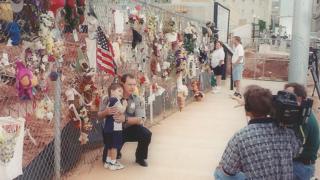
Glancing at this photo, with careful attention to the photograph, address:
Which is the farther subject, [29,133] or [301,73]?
[301,73]

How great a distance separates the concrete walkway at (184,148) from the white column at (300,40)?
1684 mm

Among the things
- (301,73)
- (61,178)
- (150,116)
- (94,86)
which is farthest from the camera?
(150,116)

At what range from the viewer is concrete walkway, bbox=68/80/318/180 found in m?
6.19

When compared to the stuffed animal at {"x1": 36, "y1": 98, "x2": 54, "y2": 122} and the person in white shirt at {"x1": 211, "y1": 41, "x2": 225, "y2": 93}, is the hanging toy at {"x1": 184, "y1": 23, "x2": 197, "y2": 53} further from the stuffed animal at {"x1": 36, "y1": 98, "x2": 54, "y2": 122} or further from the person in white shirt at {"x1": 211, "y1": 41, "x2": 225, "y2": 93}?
→ the stuffed animal at {"x1": 36, "y1": 98, "x2": 54, "y2": 122}

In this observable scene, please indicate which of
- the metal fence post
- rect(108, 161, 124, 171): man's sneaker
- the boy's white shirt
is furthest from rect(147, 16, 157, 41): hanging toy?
the metal fence post

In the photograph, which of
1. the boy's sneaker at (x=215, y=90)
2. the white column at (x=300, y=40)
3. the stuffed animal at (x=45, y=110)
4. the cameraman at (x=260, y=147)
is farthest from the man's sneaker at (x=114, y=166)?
the boy's sneaker at (x=215, y=90)

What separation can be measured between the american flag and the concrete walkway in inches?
50.7

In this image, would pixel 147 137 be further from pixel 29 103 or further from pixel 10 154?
pixel 10 154

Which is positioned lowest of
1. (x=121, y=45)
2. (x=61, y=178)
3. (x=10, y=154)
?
(x=61, y=178)

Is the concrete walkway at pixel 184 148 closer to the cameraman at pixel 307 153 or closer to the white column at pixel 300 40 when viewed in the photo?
the white column at pixel 300 40

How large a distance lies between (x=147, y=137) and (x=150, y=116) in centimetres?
280

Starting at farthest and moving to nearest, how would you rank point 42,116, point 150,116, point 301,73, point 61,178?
point 150,116, point 301,73, point 61,178, point 42,116

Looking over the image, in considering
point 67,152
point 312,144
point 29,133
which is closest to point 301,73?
point 312,144

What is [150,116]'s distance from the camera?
30.3 feet
